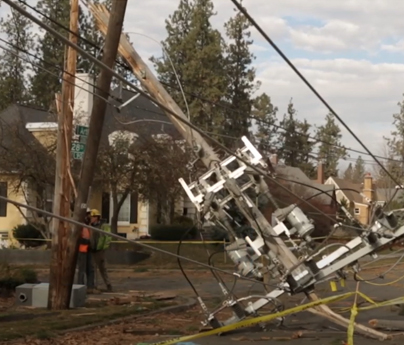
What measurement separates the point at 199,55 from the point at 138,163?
78.0ft

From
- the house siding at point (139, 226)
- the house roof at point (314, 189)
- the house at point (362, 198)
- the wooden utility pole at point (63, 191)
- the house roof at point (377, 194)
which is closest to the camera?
the house at point (362, 198)

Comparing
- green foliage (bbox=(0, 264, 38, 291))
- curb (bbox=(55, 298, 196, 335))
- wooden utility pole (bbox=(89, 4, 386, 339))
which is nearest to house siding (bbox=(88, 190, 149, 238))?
green foliage (bbox=(0, 264, 38, 291))

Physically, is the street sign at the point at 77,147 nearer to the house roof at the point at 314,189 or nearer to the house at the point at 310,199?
the house at the point at 310,199

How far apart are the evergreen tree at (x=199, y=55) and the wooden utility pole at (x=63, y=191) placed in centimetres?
4043

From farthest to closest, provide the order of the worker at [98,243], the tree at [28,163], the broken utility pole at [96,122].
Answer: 1. the tree at [28,163]
2. the worker at [98,243]
3. the broken utility pole at [96,122]

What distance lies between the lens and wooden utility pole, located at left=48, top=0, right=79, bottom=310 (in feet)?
50.5

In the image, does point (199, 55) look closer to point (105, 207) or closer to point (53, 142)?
point (105, 207)

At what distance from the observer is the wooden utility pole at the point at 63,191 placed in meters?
15.4

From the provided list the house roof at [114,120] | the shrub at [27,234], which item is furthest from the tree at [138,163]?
the shrub at [27,234]

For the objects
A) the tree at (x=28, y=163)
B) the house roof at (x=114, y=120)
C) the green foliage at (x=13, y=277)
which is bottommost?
the green foliage at (x=13, y=277)

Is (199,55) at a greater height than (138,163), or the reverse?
(199,55)

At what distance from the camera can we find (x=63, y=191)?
1566cm

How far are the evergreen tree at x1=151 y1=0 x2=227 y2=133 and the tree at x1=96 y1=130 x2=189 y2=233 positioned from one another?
19996mm

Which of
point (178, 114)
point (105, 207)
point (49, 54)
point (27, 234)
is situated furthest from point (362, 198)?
point (49, 54)
